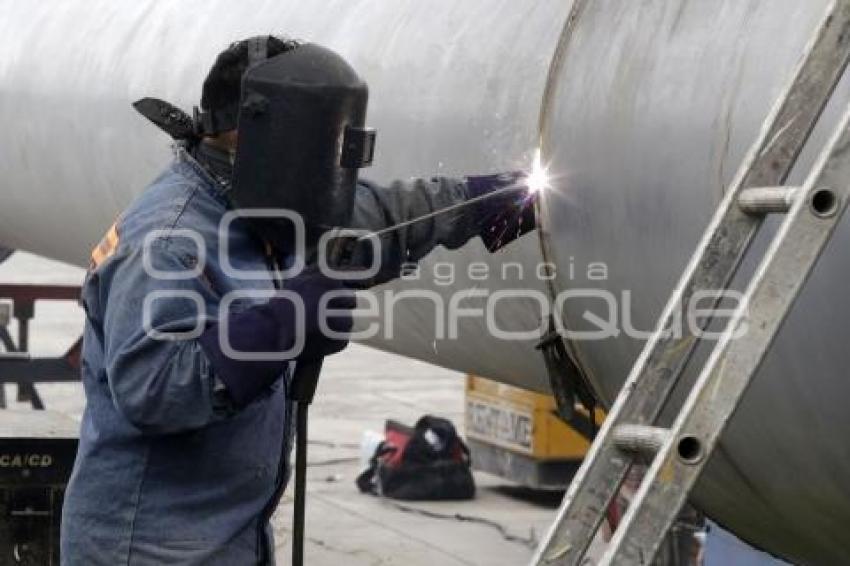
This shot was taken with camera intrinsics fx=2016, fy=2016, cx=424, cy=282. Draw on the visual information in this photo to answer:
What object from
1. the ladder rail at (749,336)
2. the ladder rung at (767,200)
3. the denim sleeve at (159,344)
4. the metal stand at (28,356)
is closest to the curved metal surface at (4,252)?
the metal stand at (28,356)

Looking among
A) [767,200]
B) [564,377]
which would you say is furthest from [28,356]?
[767,200]

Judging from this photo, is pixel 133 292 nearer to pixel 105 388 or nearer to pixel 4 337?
pixel 105 388

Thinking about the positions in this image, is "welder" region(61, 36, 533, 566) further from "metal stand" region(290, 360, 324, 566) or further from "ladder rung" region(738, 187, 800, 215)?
"ladder rung" region(738, 187, 800, 215)

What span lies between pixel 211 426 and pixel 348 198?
1.52ft

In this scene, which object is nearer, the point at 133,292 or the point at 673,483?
the point at 673,483

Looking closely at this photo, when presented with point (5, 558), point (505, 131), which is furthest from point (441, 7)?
point (5, 558)

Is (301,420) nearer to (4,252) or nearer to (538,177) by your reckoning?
(538,177)

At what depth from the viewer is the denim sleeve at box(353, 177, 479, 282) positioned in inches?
153

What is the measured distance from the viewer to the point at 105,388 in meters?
3.62

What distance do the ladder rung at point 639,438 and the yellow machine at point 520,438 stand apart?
7.02 meters

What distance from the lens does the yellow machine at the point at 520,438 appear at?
33.4 ft

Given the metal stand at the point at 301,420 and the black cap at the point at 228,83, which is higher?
the black cap at the point at 228,83

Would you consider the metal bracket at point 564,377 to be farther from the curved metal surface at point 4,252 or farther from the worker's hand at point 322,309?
the curved metal surface at point 4,252

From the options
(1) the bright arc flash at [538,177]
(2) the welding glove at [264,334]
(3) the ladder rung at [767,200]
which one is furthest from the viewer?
(1) the bright arc flash at [538,177]
